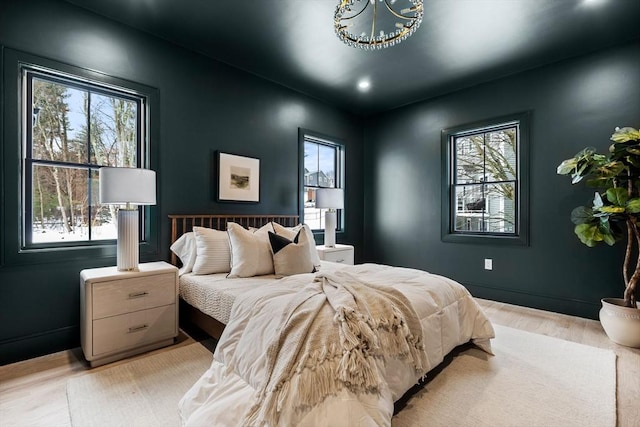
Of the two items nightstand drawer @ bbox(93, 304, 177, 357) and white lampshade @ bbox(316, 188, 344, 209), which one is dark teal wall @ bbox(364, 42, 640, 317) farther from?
nightstand drawer @ bbox(93, 304, 177, 357)

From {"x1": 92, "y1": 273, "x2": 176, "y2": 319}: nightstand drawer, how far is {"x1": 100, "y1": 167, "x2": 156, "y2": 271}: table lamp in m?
0.17

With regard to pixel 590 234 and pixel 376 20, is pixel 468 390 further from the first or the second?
pixel 376 20

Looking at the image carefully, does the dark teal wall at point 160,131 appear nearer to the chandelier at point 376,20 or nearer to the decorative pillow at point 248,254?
the decorative pillow at point 248,254

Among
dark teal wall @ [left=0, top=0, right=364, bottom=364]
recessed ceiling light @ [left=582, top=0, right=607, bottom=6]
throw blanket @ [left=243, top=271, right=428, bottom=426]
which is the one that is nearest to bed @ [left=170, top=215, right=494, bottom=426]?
throw blanket @ [left=243, top=271, right=428, bottom=426]

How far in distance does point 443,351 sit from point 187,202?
2.70m

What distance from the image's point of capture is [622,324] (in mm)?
2557

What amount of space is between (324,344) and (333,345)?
1.6 inches

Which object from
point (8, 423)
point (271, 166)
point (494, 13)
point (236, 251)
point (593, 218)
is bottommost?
point (8, 423)

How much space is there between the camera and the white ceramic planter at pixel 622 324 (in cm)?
251

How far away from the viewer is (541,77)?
3.49m

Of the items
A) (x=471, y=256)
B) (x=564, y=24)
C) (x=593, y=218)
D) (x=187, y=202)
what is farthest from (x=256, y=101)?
(x=593, y=218)

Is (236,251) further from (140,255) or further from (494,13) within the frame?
(494,13)

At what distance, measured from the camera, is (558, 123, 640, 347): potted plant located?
2545mm

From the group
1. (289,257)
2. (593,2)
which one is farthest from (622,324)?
(289,257)
